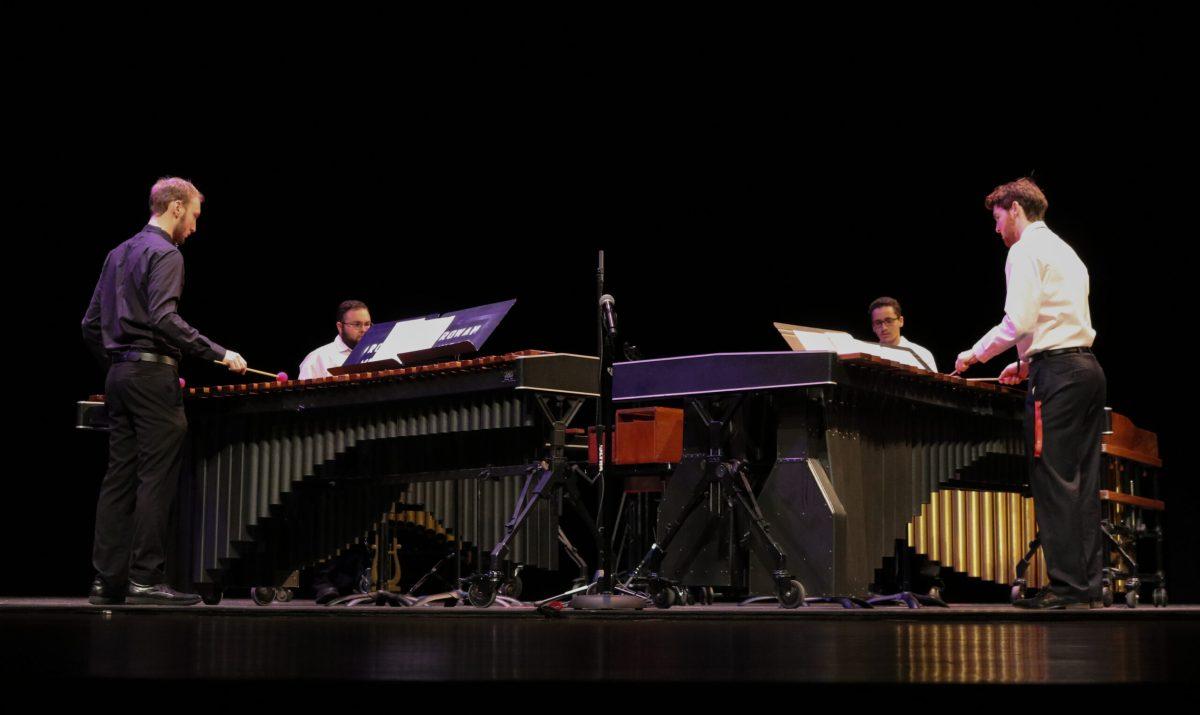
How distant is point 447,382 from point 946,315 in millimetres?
3871

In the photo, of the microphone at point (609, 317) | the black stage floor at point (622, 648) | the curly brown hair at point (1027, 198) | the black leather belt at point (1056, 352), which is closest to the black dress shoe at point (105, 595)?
the black stage floor at point (622, 648)

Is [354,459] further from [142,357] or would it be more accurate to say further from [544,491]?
[544,491]

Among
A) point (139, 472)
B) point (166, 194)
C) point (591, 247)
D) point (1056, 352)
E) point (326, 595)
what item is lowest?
point (326, 595)

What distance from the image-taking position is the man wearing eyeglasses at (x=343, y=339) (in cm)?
728

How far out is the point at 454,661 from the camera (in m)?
2.60

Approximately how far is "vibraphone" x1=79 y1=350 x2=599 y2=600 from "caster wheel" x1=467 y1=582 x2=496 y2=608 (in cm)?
27

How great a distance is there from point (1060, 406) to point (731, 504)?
129 cm

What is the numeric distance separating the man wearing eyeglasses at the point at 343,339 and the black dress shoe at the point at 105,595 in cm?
203

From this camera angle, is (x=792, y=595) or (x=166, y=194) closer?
(x=792, y=595)

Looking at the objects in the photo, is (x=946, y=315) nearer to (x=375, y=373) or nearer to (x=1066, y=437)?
(x=1066, y=437)

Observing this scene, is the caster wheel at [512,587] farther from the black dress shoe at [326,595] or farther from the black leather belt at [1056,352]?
the black leather belt at [1056,352]

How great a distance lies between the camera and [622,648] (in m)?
2.96

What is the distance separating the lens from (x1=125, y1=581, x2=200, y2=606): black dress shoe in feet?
17.7

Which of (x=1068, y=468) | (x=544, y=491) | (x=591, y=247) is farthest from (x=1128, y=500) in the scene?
Result: (x=591, y=247)
